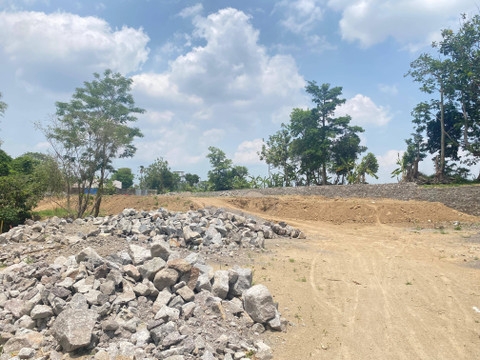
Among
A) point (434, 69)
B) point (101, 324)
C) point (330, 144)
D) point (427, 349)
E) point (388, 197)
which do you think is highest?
point (434, 69)

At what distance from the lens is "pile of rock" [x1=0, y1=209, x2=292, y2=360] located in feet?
12.1

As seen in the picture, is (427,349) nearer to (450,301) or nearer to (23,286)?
(450,301)

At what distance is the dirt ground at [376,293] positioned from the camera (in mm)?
4324

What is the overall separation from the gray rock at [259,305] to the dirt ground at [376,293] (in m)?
0.30

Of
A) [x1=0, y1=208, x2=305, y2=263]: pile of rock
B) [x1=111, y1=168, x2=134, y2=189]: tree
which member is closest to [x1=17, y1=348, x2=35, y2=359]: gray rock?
[x1=0, y1=208, x2=305, y2=263]: pile of rock

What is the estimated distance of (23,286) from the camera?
16.5 ft

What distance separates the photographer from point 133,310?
4355 mm

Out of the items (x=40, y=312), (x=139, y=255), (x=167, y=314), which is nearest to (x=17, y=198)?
(x=139, y=255)

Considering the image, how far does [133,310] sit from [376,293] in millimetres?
4603

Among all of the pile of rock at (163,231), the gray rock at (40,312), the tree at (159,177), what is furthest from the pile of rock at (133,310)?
the tree at (159,177)

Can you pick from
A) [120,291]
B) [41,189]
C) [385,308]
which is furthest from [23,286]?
[41,189]

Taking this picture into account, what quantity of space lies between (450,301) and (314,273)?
2.67 m

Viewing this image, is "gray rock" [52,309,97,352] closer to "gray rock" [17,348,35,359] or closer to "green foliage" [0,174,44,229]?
"gray rock" [17,348,35,359]

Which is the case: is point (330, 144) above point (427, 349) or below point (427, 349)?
above
